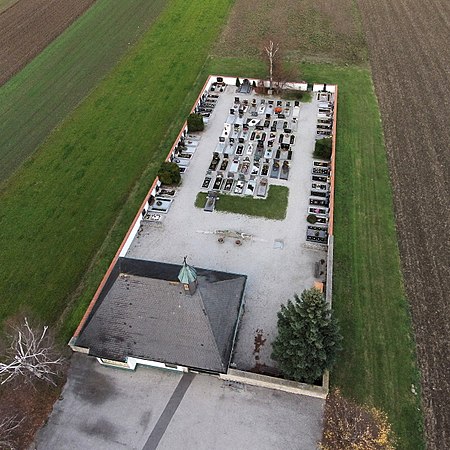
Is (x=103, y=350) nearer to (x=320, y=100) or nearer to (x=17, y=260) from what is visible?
(x=17, y=260)

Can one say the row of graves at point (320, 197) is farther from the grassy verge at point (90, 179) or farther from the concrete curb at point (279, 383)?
the grassy verge at point (90, 179)

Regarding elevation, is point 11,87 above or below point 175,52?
below

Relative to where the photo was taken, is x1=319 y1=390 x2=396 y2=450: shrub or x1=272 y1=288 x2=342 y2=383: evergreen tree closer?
x1=319 y1=390 x2=396 y2=450: shrub

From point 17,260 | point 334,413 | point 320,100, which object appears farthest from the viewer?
point 320,100

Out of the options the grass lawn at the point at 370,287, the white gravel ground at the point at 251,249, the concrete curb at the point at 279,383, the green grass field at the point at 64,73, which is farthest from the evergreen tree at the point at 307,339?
the green grass field at the point at 64,73

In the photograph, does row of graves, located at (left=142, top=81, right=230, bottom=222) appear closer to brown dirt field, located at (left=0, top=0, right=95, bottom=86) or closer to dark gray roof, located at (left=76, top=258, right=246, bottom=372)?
dark gray roof, located at (left=76, top=258, right=246, bottom=372)

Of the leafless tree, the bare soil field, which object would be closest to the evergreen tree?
the leafless tree

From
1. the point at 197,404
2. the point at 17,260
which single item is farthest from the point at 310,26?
the point at 197,404

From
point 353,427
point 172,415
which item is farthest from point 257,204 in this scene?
point 353,427
